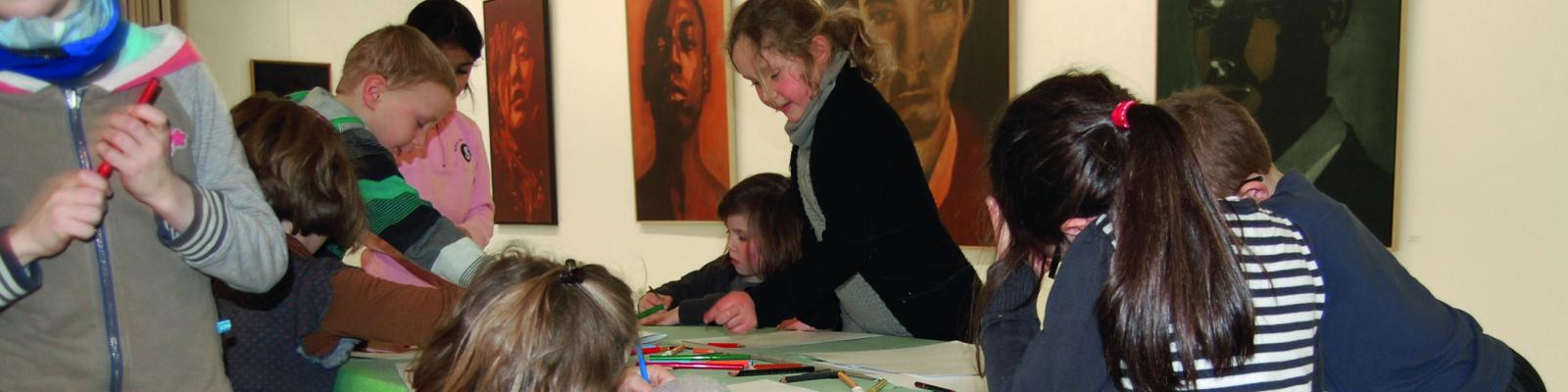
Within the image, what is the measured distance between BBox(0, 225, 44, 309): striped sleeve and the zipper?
0.25ft

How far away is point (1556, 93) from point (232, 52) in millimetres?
6902

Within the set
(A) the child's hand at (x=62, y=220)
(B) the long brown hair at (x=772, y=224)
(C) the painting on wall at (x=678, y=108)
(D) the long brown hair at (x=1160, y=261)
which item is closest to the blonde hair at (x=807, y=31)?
(B) the long brown hair at (x=772, y=224)

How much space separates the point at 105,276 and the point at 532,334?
48 cm

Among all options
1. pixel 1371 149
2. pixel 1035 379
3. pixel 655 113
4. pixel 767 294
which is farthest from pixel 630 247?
pixel 1035 379

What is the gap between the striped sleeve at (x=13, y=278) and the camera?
1.09 metres

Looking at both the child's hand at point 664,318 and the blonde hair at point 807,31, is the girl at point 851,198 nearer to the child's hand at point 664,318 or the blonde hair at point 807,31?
the blonde hair at point 807,31

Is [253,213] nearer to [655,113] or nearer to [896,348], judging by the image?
[896,348]

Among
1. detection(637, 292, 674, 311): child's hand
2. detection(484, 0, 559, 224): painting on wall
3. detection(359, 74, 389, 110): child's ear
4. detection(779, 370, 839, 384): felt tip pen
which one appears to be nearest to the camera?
detection(779, 370, 839, 384): felt tip pen

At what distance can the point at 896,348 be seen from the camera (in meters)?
2.21

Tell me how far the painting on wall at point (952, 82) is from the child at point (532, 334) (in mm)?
2233

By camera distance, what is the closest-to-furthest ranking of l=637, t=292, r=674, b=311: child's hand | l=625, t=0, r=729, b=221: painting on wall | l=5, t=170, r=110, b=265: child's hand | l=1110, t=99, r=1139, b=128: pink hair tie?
l=5, t=170, r=110, b=265: child's hand, l=1110, t=99, r=1139, b=128: pink hair tie, l=637, t=292, r=674, b=311: child's hand, l=625, t=0, r=729, b=221: painting on wall

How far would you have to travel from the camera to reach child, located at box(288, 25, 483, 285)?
2.07 meters

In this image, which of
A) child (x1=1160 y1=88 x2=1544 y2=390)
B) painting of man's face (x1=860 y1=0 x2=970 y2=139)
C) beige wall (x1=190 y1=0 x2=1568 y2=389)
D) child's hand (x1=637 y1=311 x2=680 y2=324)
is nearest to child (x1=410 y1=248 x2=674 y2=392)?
child (x1=1160 y1=88 x2=1544 y2=390)

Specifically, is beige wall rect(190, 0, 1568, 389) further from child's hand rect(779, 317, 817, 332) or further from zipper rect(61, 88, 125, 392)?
zipper rect(61, 88, 125, 392)
